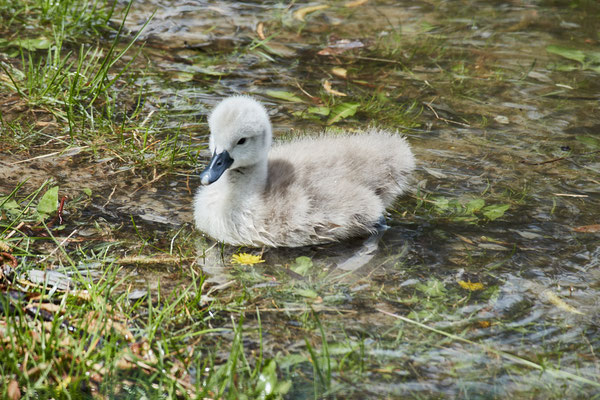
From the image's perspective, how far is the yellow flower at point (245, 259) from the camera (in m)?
3.95

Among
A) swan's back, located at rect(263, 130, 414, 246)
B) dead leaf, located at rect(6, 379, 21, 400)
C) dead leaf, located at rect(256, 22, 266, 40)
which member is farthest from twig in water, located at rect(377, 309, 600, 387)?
dead leaf, located at rect(256, 22, 266, 40)

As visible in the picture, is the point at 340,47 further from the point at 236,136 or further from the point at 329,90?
the point at 236,136

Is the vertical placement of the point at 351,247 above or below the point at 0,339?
below

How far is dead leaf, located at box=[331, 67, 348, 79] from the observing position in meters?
6.18

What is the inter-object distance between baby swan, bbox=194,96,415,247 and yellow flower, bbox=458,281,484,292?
67 centimetres

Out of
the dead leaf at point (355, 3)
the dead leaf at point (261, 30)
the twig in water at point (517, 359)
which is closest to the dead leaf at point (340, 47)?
the dead leaf at point (261, 30)

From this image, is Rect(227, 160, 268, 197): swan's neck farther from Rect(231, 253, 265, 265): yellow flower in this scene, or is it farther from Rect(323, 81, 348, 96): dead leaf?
Rect(323, 81, 348, 96): dead leaf

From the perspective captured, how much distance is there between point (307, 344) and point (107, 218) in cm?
165

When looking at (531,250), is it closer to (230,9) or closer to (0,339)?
(0,339)

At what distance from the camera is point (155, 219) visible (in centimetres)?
427

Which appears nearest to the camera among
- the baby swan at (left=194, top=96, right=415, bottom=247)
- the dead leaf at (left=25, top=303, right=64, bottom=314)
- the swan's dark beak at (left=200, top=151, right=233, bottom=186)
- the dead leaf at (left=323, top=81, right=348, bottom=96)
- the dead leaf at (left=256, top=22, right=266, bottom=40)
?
the dead leaf at (left=25, top=303, right=64, bottom=314)

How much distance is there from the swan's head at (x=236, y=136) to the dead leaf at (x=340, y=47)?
8.51 ft

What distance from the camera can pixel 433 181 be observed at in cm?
477

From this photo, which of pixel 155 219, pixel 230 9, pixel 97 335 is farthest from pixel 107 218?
pixel 230 9
